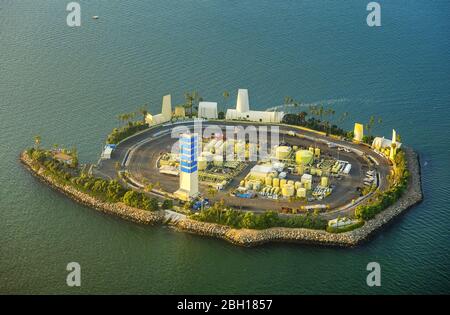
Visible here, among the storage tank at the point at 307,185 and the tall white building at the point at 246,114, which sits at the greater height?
the tall white building at the point at 246,114

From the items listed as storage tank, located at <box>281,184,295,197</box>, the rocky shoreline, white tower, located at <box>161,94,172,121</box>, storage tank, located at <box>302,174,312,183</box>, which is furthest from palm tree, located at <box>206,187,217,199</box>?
white tower, located at <box>161,94,172,121</box>

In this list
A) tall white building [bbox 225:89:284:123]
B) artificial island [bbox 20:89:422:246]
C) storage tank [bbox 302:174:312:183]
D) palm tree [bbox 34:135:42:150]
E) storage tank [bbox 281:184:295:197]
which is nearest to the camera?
artificial island [bbox 20:89:422:246]

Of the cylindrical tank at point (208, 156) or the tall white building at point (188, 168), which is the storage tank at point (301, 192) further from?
the cylindrical tank at point (208, 156)

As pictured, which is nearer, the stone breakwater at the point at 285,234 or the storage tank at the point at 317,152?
the stone breakwater at the point at 285,234

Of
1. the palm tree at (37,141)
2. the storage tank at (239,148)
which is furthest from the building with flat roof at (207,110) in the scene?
the palm tree at (37,141)

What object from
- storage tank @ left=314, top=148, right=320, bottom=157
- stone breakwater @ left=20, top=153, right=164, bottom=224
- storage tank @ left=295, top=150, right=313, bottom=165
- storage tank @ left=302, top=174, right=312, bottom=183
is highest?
storage tank @ left=314, top=148, right=320, bottom=157

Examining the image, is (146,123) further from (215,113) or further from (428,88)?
(428,88)

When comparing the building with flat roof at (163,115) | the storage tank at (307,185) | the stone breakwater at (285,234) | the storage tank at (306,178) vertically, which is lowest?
the stone breakwater at (285,234)

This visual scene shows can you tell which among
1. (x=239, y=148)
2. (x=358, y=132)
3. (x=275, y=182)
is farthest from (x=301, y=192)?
(x=358, y=132)

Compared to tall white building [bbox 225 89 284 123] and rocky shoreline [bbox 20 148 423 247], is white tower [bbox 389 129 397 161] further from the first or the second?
tall white building [bbox 225 89 284 123]
